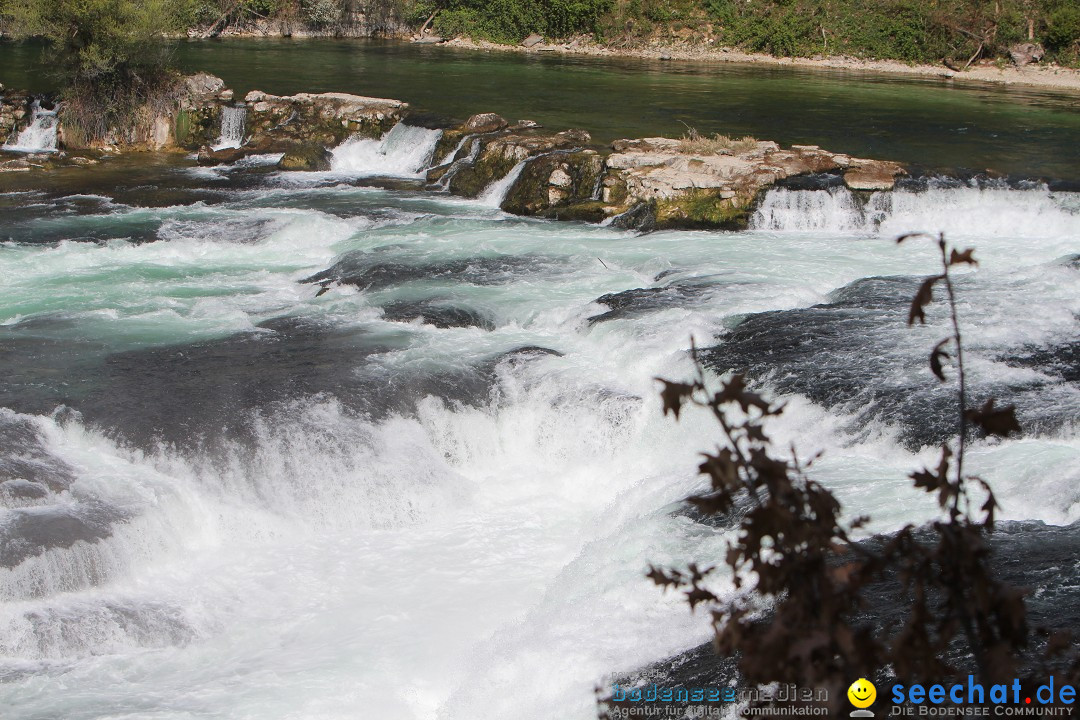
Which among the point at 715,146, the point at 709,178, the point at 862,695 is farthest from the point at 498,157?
the point at 862,695

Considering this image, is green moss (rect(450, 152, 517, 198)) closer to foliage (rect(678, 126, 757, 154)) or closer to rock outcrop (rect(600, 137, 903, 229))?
rock outcrop (rect(600, 137, 903, 229))

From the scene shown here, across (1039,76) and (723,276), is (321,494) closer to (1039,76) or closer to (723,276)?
(723,276)

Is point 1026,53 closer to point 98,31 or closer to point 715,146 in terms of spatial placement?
point 715,146

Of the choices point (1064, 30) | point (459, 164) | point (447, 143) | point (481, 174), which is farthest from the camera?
point (1064, 30)

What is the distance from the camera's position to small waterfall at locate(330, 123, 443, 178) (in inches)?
859

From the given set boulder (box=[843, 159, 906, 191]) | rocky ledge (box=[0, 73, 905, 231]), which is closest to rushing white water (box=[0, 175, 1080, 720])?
rocky ledge (box=[0, 73, 905, 231])

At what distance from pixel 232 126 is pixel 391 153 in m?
4.22

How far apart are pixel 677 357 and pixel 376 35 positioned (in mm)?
39189

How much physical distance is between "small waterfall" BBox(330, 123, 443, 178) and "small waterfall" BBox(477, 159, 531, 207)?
2.76 m

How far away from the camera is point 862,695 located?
2.95 m

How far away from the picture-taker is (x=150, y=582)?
27.0 ft

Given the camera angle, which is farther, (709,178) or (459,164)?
(459,164)

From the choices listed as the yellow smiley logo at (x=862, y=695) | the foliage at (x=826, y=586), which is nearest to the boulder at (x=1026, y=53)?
the yellow smiley logo at (x=862, y=695)

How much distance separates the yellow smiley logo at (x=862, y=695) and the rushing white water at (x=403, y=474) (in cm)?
249
